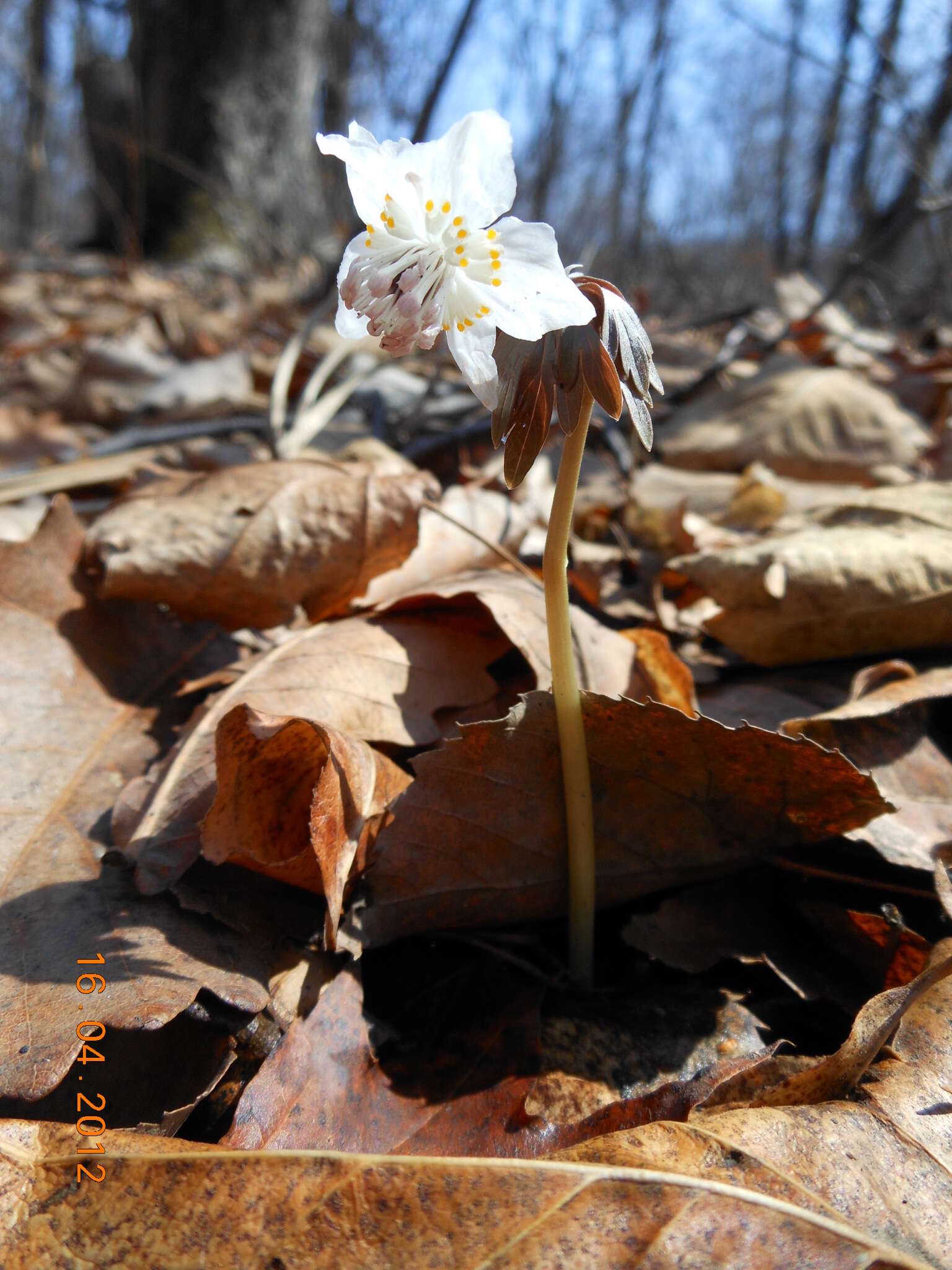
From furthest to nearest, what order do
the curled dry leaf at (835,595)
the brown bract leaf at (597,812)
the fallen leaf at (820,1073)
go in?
the curled dry leaf at (835,595), the brown bract leaf at (597,812), the fallen leaf at (820,1073)

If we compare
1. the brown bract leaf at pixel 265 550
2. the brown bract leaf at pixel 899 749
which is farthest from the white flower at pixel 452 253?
the brown bract leaf at pixel 899 749

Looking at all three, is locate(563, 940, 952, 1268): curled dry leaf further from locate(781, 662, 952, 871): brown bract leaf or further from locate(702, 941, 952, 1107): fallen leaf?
locate(781, 662, 952, 871): brown bract leaf

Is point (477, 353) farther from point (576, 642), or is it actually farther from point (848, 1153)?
point (848, 1153)

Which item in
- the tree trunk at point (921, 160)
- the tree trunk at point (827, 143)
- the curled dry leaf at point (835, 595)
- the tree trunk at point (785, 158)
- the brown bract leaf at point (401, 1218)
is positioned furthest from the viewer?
the tree trunk at point (785, 158)

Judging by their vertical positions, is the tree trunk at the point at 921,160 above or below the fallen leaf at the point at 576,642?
above

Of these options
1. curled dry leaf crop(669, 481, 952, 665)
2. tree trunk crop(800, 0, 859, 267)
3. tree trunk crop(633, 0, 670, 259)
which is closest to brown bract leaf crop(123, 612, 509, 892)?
curled dry leaf crop(669, 481, 952, 665)

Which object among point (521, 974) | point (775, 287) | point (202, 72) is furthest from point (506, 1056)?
point (202, 72)

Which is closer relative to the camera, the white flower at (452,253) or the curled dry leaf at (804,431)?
the white flower at (452,253)

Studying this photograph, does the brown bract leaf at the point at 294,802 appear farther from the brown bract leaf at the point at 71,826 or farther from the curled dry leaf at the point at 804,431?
the curled dry leaf at the point at 804,431
